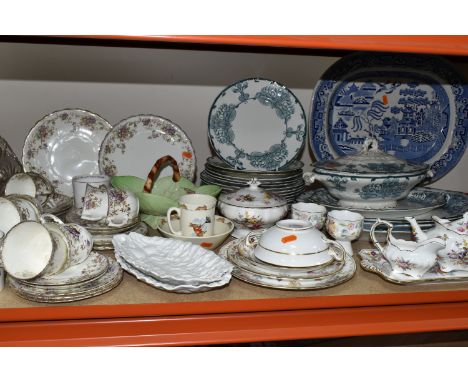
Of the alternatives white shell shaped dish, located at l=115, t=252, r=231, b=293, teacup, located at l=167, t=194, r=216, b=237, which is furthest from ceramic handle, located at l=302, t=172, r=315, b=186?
white shell shaped dish, located at l=115, t=252, r=231, b=293

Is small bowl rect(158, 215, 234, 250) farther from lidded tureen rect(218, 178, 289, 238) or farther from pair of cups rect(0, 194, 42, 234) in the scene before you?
pair of cups rect(0, 194, 42, 234)

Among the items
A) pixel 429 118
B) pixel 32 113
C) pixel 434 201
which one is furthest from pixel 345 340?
pixel 32 113

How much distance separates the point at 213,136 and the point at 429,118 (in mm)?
529

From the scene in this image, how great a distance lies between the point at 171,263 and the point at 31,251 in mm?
221

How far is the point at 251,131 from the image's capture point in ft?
3.86

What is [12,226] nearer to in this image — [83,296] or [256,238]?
[83,296]

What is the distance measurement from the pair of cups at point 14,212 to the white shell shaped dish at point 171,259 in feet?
0.53

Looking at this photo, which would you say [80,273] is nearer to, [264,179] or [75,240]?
[75,240]

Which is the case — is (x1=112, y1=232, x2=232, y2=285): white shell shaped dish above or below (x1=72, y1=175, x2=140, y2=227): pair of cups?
below

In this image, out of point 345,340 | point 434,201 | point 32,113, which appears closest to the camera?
point 434,201

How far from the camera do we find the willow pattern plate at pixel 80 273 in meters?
0.78

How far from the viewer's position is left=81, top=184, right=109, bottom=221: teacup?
36.9 inches

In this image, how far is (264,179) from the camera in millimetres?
1087
